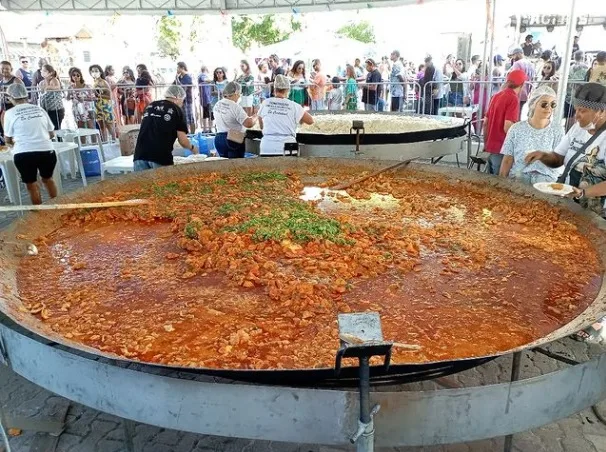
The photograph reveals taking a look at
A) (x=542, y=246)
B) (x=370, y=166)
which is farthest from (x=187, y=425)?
(x=370, y=166)

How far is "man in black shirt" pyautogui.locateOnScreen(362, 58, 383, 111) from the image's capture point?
1403cm

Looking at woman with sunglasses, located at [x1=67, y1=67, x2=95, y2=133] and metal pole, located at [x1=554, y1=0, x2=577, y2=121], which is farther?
woman with sunglasses, located at [x1=67, y1=67, x2=95, y2=133]

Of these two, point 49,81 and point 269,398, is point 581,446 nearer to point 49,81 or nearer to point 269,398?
point 269,398

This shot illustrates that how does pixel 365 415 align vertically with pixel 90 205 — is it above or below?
below

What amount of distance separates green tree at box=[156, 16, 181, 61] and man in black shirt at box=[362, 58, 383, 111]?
2846cm

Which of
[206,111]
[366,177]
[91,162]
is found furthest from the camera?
[206,111]

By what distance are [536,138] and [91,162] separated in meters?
8.44

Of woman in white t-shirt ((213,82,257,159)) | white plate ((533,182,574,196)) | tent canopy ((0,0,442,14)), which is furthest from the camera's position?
tent canopy ((0,0,442,14))

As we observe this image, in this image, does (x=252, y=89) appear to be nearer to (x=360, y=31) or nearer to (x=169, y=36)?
(x=169, y=36)

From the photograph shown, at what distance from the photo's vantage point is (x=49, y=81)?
11336 millimetres

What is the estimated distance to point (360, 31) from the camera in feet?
183

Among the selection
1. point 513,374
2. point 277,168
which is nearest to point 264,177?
point 277,168

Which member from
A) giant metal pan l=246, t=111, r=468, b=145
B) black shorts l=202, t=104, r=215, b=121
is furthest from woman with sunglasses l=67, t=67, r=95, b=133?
giant metal pan l=246, t=111, r=468, b=145

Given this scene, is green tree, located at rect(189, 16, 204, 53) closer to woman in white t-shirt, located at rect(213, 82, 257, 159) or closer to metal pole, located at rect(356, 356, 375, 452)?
woman in white t-shirt, located at rect(213, 82, 257, 159)
